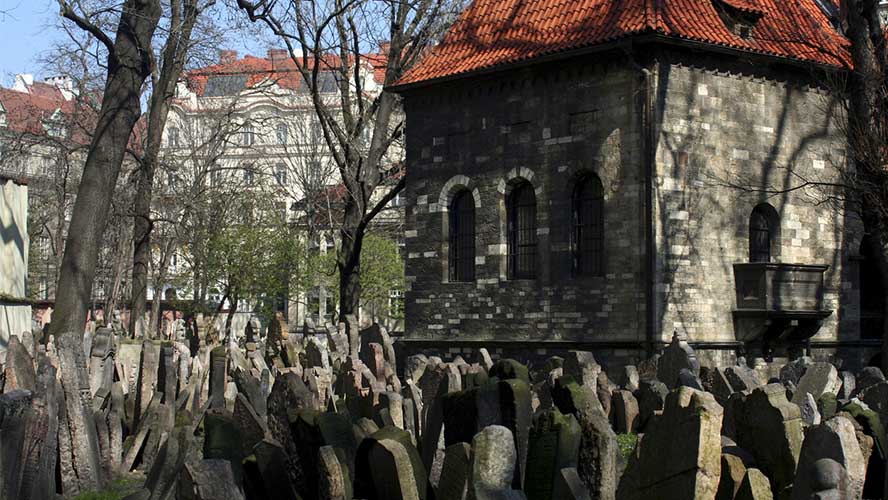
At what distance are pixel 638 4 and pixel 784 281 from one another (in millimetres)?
6356

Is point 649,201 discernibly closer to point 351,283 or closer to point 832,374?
point 351,283

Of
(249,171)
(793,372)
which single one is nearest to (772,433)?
(793,372)

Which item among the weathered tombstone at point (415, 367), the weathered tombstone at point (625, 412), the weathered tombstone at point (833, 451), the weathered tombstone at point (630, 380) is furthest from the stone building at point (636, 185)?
the weathered tombstone at point (833, 451)

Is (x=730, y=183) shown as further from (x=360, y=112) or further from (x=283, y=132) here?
(x=283, y=132)

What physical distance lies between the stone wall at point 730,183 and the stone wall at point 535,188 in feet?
2.22

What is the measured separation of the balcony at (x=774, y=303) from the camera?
25906mm

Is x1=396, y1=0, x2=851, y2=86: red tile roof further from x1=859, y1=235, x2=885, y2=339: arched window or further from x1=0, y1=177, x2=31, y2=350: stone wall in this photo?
x1=0, y1=177, x2=31, y2=350: stone wall

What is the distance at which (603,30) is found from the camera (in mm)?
26094

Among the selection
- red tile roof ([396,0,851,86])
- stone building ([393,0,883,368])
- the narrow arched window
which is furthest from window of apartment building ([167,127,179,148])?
the narrow arched window

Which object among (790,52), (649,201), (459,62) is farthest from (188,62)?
(790,52)

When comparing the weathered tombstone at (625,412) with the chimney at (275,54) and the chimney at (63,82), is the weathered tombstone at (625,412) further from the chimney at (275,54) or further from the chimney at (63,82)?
the chimney at (275,54)

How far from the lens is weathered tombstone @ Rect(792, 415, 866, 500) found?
648cm

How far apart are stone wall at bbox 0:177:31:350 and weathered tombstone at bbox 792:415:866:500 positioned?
16.0m

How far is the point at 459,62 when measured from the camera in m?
29.5
